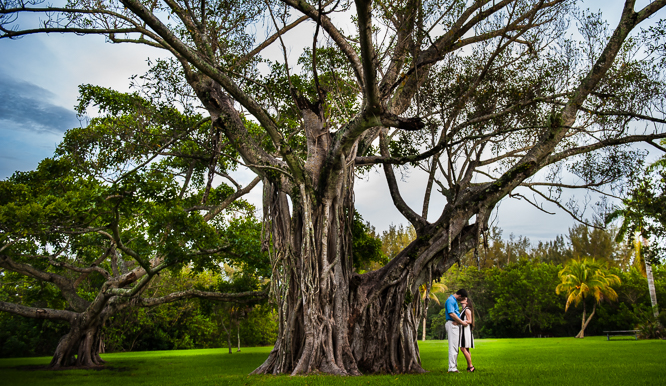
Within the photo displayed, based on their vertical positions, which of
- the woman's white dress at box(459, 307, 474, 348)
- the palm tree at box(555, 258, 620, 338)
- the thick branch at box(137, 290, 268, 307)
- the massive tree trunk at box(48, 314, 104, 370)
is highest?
the palm tree at box(555, 258, 620, 338)

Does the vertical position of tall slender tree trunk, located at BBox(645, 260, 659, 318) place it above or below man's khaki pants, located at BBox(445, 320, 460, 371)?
above

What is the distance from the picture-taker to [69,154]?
12648 millimetres

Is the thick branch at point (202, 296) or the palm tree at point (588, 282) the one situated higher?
the palm tree at point (588, 282)

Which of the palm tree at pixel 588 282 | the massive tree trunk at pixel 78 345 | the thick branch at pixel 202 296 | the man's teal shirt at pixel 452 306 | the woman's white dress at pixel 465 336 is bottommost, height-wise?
the massive tree trunk at pixel 78 345

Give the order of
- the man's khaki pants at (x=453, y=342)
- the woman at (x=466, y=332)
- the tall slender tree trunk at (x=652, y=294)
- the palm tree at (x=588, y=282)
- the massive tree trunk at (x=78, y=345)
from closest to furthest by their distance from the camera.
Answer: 1. the man's khaki pants at (x=453, y=342)
2. the woman at (x=466, y=332)
3. the massive tree trunk at (x=78, y=345)
4. the tall slender tree trunk at (x=652, y=294)
5. the palm tree at (x=588, y=282)

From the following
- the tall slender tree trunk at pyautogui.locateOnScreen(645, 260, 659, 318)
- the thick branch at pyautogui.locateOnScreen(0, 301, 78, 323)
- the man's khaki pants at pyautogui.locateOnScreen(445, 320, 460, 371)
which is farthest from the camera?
the tall slender tree trunk at pyautogui.locateOnScreen(645, 260, 659, 318)

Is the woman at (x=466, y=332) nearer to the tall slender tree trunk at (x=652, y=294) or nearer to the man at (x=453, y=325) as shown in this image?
the man at (x=453, y=325)

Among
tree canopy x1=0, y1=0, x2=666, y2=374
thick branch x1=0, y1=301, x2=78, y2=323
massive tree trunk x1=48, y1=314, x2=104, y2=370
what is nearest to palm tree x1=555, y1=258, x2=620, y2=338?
tree canopy x1=0, y1=0, x2=666, y2=374

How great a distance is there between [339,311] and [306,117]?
14.3ft

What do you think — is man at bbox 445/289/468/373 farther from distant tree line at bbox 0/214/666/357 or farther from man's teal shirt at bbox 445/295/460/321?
distant tree line at bbox 0/214/666/357

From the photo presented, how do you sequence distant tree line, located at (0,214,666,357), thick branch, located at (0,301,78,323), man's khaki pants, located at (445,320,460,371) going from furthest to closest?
distant tree line, located at (0,214,666,357)
thick branch, located at (0,301,78,323)
man's khaki pants, located at (445,320,460,371)

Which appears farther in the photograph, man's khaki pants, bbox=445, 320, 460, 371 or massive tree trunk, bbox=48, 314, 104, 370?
massive tree trunk, bbox=48, 314, 104, 370

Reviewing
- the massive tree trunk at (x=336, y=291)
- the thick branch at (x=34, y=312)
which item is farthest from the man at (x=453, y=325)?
the thick branch at (x=34, y=312)

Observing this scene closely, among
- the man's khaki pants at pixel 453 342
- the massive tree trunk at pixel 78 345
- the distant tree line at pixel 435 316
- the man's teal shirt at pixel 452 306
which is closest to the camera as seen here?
the man's khaki pants at pixel 453 342
